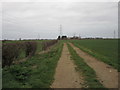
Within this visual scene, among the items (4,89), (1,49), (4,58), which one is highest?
(1,49)

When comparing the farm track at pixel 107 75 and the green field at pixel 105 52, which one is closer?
the farm track at pixel 107 75

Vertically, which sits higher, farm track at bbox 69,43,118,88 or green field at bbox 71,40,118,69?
green field at bbox 71,40,118,69

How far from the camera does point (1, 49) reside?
9320 millimetres

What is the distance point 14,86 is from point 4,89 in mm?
405

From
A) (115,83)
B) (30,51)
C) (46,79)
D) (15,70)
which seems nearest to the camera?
(115,83)

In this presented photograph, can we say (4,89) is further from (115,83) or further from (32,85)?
(115,83)

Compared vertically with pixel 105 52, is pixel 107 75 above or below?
below

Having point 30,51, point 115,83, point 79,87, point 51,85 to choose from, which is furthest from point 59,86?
point 30,51

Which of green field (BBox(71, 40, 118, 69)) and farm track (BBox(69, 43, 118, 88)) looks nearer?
farm track (BBox(69, 43, 118, 88))

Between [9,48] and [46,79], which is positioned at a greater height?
[9,48]

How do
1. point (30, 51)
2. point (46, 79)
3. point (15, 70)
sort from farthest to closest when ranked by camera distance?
point (30, 51)
point (15, 70)
point (46, 79)

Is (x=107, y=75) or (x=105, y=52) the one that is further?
(x=105, y=52)

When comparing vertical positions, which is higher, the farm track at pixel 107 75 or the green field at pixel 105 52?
the green field at pixel 105 52

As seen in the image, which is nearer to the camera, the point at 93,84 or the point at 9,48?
the point at 93,84
